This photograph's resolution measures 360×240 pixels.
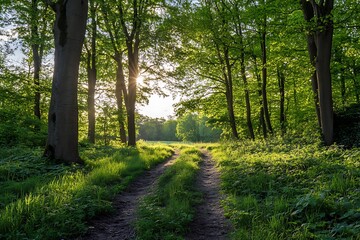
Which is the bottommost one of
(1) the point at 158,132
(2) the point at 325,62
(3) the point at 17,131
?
(3) the point at 17,131

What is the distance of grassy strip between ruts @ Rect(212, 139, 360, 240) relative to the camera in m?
4.16

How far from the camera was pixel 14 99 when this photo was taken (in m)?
17.4

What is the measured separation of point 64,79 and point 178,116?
56.0 ft

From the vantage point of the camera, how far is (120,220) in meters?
5.41

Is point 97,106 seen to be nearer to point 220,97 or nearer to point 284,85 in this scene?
point 220,97

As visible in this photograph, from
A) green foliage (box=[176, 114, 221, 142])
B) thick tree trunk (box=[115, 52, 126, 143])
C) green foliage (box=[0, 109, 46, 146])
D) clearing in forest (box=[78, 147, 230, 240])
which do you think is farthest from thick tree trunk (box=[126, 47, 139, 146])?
green foliage (box=[176, 114, 221, 142])

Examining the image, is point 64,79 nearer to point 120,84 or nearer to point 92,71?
point 92,71

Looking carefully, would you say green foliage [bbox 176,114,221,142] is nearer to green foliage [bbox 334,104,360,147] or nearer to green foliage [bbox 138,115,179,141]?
green foliage [bbox 138,115,179,141]

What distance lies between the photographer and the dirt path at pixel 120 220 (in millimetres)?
4691

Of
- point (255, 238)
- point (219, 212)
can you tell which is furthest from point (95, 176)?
point (255, 238)

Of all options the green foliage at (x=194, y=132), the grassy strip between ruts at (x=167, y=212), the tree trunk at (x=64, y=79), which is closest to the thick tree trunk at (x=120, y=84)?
the tree trunk at (x=64, y=79)

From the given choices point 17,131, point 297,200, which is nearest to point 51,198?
point 297,200

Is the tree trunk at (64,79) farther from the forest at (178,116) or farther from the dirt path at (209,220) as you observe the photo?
the dirt path at (209,220)

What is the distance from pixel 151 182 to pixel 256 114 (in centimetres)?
2382
